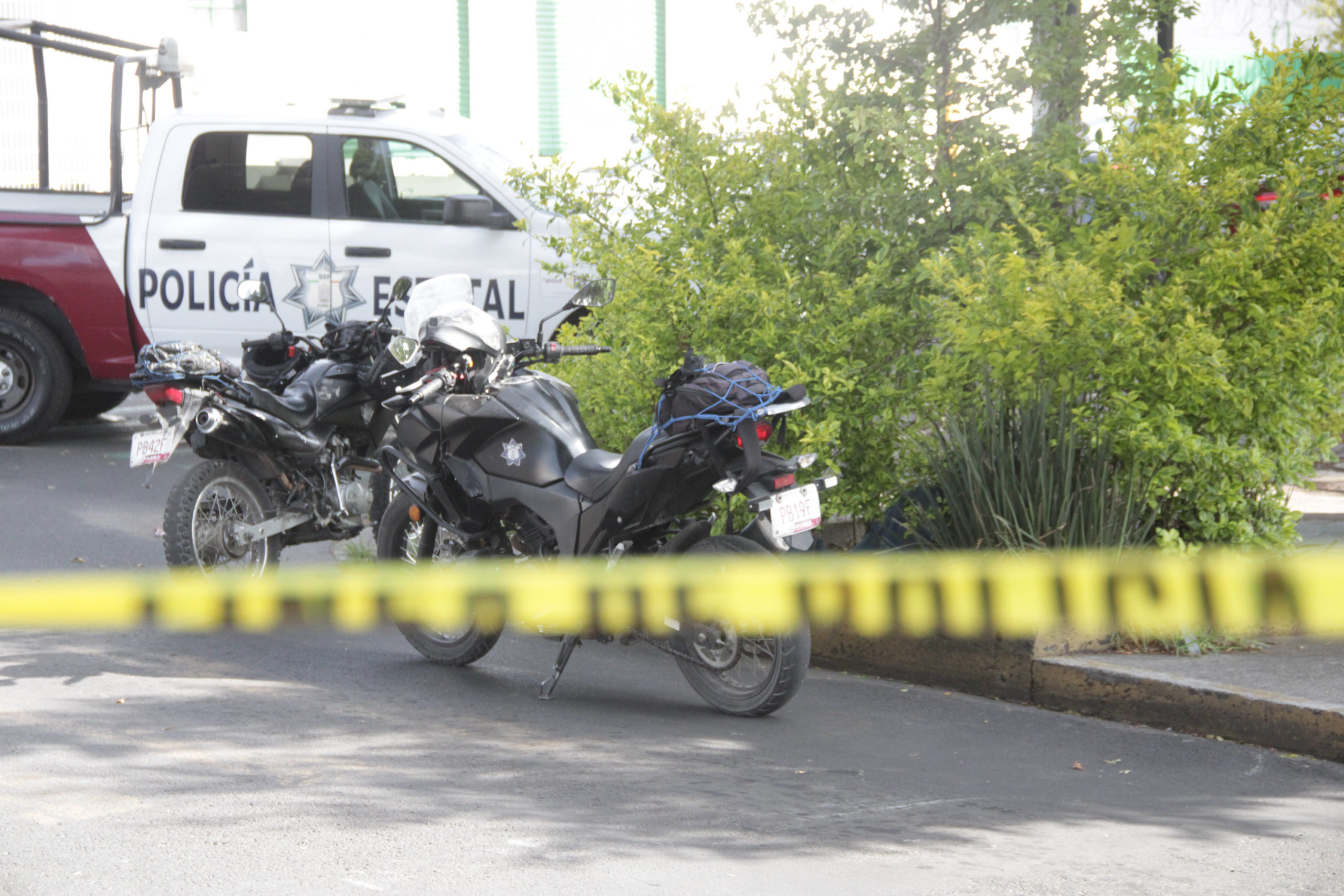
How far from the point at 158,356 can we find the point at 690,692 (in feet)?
8.66

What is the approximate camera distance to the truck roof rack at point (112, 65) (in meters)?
10.1

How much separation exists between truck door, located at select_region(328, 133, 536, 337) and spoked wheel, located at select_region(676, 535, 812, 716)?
174 inches

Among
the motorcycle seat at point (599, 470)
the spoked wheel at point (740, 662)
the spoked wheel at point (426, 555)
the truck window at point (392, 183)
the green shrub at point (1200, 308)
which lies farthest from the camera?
the truck window at point (392, 183)

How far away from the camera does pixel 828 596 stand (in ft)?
19.2

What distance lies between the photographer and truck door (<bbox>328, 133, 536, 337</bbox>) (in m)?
9.38

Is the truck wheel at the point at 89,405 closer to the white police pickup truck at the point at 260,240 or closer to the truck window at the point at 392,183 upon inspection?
the white police pickup truck at the point at 260,240

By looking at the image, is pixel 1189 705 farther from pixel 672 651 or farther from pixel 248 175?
pixel 248 175

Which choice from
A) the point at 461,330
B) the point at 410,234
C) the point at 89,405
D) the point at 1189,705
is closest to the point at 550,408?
the point at 461,330

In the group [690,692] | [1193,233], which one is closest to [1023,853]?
[690,692]

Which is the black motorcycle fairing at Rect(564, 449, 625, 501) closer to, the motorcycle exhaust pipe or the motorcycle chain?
the motorcycle chain

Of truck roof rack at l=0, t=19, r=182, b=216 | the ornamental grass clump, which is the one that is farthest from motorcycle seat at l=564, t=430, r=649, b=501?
truck roof rack at l=0, t=19, r=182, b=216

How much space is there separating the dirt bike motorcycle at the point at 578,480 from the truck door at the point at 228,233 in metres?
3.75

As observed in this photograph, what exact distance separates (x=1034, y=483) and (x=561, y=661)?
72.4 inches

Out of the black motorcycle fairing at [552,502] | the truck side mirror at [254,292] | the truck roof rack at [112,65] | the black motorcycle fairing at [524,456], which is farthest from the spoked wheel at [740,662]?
the truck roof rack at [112,65]
